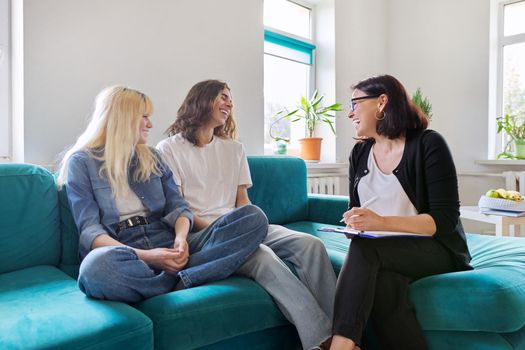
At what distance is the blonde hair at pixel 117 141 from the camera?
4.98 ft

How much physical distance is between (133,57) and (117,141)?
2.75 ft

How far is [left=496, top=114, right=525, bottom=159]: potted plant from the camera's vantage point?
3.39 meters

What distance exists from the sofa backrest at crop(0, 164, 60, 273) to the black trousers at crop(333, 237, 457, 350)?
1062 millimetres

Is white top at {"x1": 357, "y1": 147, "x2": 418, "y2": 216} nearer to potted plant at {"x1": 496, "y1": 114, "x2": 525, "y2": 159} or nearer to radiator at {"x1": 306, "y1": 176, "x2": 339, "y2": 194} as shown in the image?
radiator at {"x1": 306, "y1": 176, "x2": 339, "y2": 194}

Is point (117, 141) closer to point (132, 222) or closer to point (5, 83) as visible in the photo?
point (132, 222)

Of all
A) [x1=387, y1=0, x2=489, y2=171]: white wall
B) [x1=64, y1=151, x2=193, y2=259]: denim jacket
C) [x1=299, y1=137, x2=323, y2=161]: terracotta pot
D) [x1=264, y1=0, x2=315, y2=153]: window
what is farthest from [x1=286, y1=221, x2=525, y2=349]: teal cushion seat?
[x1=387, y1=0, x2=489, y2=171]: white wall

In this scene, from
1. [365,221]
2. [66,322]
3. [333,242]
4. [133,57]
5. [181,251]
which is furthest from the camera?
[133,57]

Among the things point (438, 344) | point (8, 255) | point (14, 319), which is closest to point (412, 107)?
point (438, 344)

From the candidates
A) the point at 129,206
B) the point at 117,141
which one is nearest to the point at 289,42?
the point at 117,141

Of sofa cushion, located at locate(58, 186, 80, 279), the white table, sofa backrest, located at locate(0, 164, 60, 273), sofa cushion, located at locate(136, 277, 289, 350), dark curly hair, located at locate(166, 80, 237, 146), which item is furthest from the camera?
the white table

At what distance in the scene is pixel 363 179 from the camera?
1.50 metres

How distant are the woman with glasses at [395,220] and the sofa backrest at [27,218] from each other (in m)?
1.07

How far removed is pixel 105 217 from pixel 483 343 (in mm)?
1244

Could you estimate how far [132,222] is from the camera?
151cm
